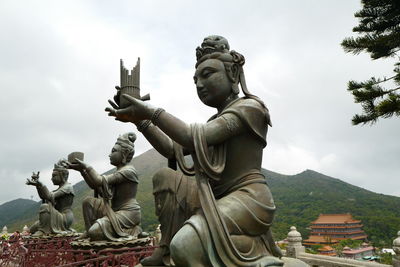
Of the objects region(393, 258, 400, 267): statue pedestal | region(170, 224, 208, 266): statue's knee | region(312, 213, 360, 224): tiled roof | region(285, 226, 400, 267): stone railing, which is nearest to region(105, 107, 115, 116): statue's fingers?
region(170, 224, 208, 266): statue's knee

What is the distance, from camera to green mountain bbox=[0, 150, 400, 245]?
2558 centimetres

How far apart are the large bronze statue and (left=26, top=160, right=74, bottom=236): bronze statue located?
7.26 meters

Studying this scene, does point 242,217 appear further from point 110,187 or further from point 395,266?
point 395,266

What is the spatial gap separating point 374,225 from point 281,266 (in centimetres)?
2837

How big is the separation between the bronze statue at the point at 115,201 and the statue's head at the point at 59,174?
3.32 metres

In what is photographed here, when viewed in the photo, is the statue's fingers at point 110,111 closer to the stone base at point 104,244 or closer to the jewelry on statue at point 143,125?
the jewelry on statue at point 143,125

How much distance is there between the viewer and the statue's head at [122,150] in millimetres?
6383

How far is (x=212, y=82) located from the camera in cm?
292

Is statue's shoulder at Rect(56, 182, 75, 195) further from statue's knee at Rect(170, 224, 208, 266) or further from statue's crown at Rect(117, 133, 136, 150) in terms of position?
statue's knee at Rect(170, 224, 208, 266)

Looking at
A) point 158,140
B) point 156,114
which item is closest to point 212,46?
point 156,114

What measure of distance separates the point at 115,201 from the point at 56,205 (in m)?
3.93

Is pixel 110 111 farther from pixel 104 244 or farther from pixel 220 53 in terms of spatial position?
pixel 104 244

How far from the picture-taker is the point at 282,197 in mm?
50969

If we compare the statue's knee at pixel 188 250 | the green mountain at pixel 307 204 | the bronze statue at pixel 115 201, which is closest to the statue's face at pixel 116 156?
the bronze statue at pixel 115 201
